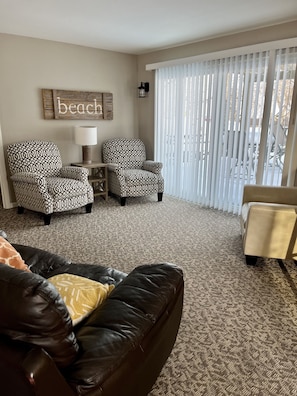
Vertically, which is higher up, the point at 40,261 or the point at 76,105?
the point at 76,105

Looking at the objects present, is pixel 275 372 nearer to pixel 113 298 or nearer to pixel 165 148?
pixel 113 298

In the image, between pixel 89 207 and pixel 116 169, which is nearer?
pixel 89 207

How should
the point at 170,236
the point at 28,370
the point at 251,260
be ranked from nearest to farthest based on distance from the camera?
the point at 28,370
the point at 251,260
the point at 170,236

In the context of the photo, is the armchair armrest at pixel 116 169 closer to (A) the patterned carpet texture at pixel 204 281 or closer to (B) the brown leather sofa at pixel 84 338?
(A) the patterned carpet texture at pixel 204 281

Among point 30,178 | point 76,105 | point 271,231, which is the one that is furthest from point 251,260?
point 76,105

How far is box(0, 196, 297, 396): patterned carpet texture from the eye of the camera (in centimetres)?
160

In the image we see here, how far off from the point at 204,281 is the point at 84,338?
→ 5.37 ft

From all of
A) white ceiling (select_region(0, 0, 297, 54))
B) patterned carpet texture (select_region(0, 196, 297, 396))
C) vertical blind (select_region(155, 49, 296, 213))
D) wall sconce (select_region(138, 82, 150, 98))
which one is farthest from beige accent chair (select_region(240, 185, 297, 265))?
wall sconce (select_region(138, 82, 150, 98))

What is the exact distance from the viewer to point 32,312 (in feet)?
2.72

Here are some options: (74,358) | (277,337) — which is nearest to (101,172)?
(277,337)

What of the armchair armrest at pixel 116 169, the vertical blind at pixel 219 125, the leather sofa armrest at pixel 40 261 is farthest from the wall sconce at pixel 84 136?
the leather sofa armrest at pixel 40 261

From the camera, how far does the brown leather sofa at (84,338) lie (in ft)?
2.67

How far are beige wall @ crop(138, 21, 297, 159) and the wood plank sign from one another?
690mm

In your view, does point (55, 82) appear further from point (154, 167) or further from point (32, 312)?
point (32, 312)
